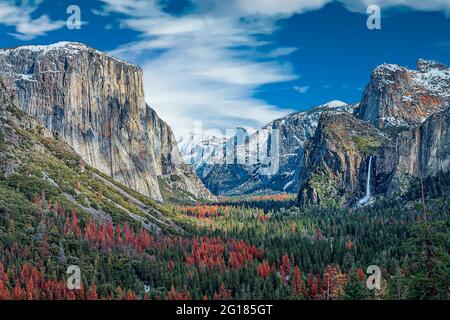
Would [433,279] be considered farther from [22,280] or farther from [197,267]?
[197,267]

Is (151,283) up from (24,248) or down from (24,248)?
down
